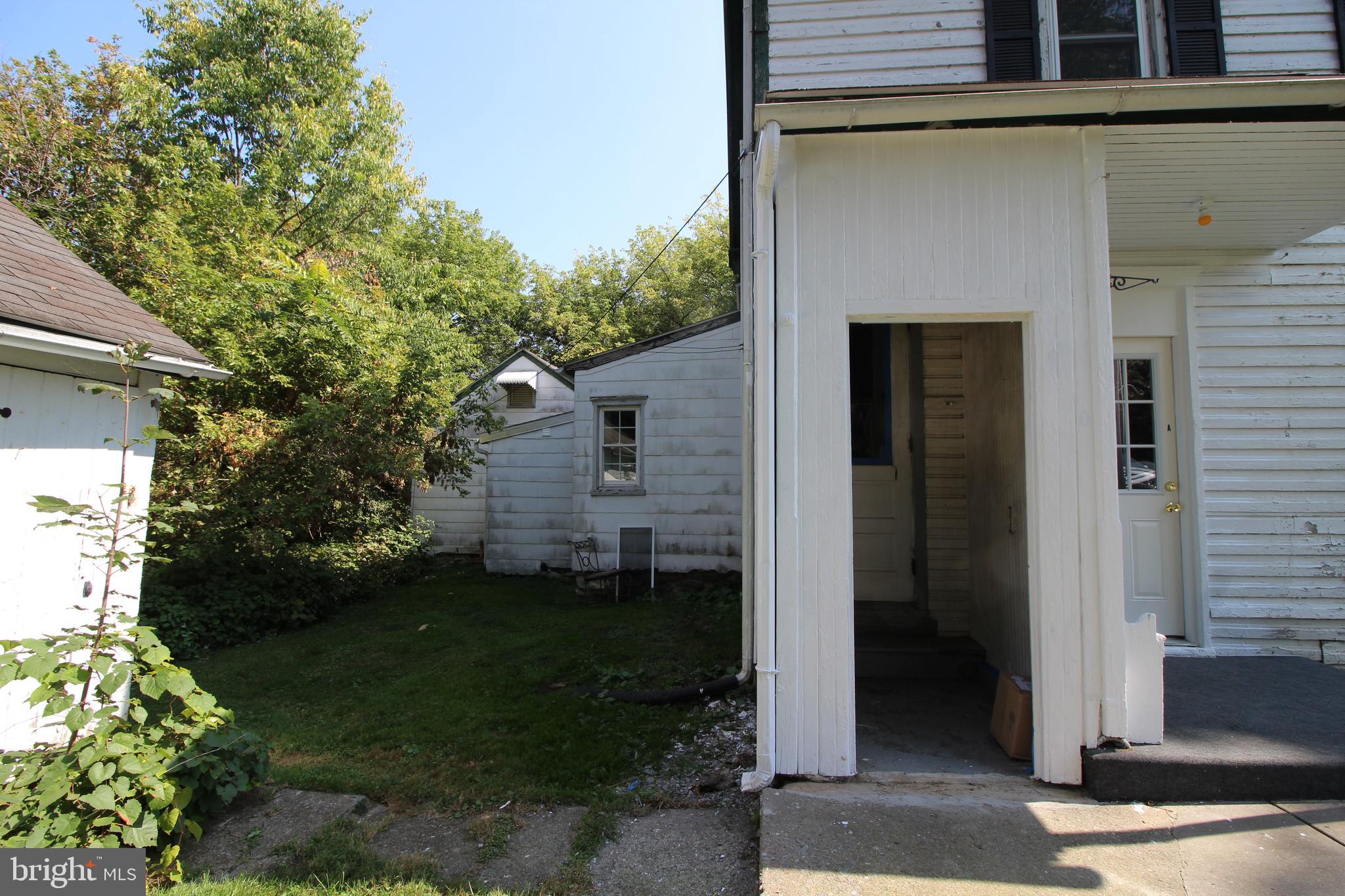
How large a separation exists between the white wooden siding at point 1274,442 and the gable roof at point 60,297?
21.9ft

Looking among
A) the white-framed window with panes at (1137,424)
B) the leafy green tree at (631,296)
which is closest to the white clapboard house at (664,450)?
the white-framed window with panes at (1137,424)

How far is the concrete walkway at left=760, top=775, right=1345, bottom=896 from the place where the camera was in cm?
233

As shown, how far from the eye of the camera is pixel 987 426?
4.72 m

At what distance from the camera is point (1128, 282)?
453 centimetres

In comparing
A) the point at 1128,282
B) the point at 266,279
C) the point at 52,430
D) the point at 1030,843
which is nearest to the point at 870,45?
the point at 1128,282

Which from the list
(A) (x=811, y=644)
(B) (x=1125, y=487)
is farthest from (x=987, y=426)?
(A) (x=811, y=644)

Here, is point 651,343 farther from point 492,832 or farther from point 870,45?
point 492,832

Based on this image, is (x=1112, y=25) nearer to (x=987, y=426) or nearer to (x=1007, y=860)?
(x=987, y=426)

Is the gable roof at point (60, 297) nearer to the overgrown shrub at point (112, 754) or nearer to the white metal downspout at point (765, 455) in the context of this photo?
the overgrown shrub at point (112, 754)

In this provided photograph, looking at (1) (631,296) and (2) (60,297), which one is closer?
(2) (60,297)

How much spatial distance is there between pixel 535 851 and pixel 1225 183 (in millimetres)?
5003

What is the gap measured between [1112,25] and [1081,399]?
10.2ft

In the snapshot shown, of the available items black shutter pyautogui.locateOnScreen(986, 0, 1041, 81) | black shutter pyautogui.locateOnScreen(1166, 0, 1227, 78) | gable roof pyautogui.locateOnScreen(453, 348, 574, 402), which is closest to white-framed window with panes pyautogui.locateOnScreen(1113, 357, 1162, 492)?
black shutter pyautogui.locateOnScreen(1166, 0, 1227, 78)

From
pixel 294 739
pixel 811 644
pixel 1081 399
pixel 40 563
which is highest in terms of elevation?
pixel 1081 399
